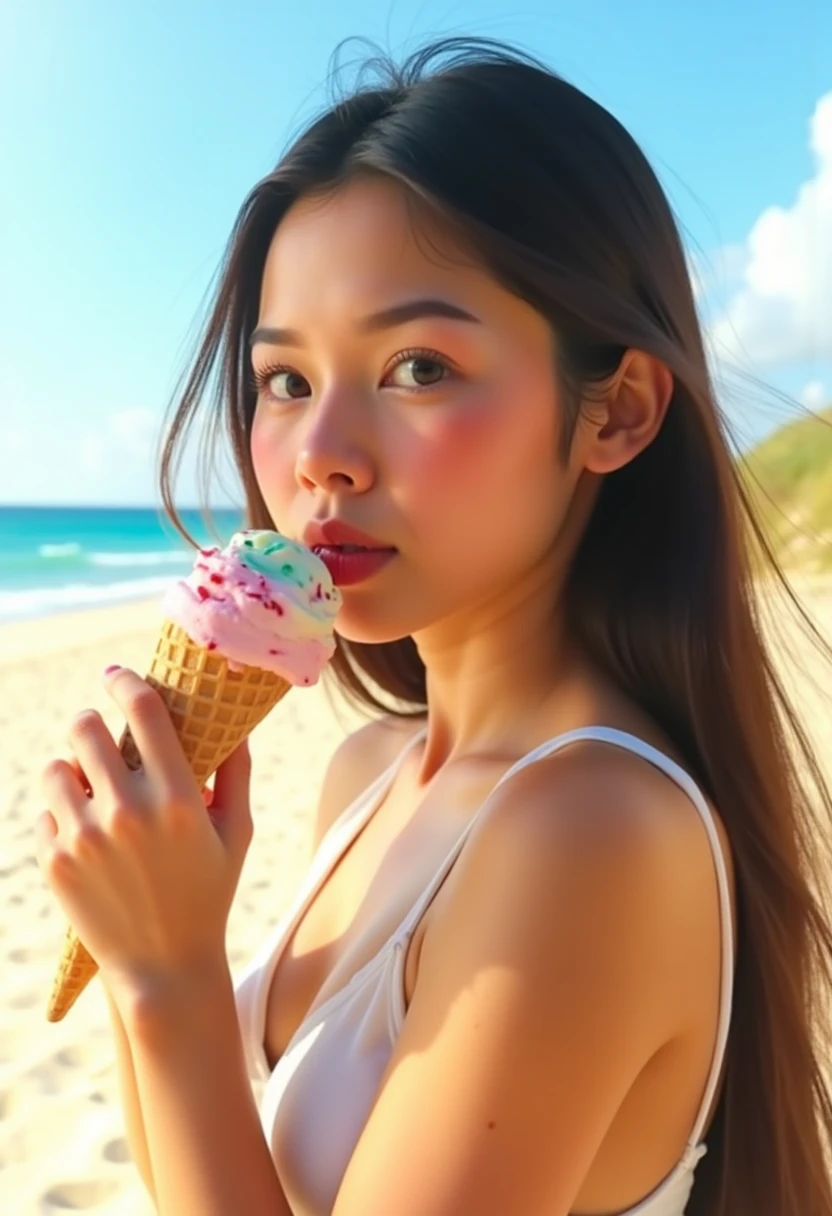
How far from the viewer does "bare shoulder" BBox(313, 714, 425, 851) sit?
232 centimetres

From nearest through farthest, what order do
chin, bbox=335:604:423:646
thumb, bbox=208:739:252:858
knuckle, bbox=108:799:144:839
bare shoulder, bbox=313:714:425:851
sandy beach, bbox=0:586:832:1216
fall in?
knuckle, bbox=108:799:144:839
thumb, bbox=208:739:252:858
chin, bbox=335:604:423:646
bare shoulder, bbox=313:714:425:851
sandy beach, bbox=0:586:832:1216

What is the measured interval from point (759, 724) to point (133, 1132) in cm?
126

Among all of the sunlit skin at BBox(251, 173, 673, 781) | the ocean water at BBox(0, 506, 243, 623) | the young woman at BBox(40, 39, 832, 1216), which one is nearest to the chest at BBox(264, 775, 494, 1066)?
the young woman at BBox(40, 39, 832, 1216)

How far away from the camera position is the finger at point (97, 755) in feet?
4.55

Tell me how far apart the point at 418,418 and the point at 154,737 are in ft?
1.88

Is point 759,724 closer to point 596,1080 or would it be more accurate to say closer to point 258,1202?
point 596,1080

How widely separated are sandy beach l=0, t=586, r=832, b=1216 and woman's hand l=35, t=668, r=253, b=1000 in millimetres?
1231

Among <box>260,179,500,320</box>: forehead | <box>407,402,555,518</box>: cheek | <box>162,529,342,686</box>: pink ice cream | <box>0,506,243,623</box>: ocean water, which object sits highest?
<box>260,179,500,320</box>: forehead

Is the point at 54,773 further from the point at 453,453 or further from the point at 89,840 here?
the point at 453,453

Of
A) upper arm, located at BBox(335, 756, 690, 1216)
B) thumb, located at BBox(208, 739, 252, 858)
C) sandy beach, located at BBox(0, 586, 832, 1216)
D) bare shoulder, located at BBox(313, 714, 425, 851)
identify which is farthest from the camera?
sandy beach, located at BBox(0, 586, 832, 1216)

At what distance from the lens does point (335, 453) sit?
1498 mm

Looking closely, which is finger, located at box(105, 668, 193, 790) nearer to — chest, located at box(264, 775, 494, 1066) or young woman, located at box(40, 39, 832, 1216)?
young woman, located at box(40, 39, 832, 1216)

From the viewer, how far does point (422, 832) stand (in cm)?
180

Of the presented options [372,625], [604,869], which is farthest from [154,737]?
[604,869]
